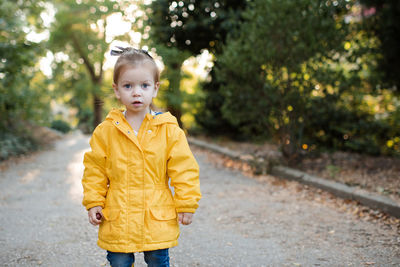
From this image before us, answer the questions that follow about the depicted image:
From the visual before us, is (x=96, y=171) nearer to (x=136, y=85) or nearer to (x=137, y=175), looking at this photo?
(x=137, y=175)

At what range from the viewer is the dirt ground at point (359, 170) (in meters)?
5.42

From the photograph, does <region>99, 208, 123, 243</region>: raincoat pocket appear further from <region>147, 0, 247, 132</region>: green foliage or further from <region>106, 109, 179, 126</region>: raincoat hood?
<region>147, 0, 247, 132</region>: green foliage

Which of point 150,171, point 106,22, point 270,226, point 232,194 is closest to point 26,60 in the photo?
point 232,194

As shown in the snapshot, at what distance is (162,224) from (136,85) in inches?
31.4

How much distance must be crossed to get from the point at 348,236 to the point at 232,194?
6.98 feet

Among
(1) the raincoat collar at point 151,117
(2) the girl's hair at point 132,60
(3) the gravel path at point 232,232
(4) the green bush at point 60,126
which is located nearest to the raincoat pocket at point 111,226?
(1) the raincoat collar at point 151,117

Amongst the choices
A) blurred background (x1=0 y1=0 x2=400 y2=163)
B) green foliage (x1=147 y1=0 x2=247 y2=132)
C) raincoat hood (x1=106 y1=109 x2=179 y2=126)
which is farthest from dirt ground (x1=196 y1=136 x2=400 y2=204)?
green foliage (x1=147 y1=0 x2=247 y2=132)

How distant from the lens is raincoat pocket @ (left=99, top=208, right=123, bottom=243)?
2.10 metres

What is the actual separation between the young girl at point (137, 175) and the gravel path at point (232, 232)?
119 centimetres

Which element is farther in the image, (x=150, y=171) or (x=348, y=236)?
(x=348, y=236)

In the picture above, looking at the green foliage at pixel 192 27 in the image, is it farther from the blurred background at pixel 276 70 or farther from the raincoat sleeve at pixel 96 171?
the raincoat sleeve at pixel 96 171

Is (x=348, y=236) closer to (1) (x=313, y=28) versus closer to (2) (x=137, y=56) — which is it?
(2) (x=137, y=56)

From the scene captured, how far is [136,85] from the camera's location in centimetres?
212

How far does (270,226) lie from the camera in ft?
13.7
